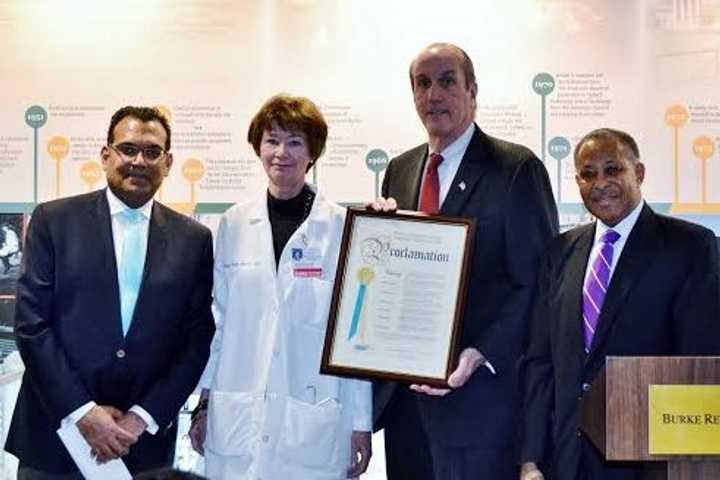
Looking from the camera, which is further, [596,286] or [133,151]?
[133,151]

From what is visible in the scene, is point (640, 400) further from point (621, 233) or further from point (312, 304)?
point (312, 304)

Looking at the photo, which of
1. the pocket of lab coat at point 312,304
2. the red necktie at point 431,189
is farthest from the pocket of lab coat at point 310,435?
the red necktie at point 431,189

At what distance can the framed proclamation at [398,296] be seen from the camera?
2943mm

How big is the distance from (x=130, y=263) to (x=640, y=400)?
210cm

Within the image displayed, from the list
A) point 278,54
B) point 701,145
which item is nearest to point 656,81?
point 701,145

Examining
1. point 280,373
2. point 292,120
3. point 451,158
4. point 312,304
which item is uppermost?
point 292,120

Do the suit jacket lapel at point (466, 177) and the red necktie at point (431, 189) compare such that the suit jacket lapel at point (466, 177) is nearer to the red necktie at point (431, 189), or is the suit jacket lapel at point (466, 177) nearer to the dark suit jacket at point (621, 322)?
the red necktie at point (431, 189)

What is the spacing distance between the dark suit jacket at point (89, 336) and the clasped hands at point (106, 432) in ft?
0.23

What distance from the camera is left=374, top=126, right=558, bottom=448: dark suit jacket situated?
3025 mm

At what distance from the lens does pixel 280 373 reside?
3098mm

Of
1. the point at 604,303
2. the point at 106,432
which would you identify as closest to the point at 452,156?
the point at 604,303

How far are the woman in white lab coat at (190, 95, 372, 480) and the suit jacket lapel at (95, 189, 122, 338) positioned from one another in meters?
0.38

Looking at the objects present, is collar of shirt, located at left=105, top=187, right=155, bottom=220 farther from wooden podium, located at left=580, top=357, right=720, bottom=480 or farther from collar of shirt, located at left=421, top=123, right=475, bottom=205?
wooden podium, located at left=580, top=357, right=720, bottom=480

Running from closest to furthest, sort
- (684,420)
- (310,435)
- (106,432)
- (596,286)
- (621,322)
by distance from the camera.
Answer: (684,420), (621,322), (596,286), (106,432), (310,435)
